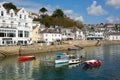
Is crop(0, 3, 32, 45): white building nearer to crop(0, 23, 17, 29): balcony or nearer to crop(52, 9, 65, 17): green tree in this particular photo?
crop(0, 23, 17, 29): balcony

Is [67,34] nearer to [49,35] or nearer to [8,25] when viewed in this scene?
[49,35]

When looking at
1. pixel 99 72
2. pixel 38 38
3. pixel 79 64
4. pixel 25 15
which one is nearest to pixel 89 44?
pixel 38 38

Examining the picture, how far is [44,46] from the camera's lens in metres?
87.9

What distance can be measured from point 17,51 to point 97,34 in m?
115

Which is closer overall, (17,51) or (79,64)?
(79,64)

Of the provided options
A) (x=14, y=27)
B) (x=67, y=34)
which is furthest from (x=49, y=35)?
(x=14, y=27)

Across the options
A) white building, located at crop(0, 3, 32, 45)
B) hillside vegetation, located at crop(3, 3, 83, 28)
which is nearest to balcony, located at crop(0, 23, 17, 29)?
white building, located at crop(0, 3, 32, 45)

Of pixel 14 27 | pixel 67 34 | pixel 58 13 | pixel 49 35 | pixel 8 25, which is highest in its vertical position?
pixel 58 13

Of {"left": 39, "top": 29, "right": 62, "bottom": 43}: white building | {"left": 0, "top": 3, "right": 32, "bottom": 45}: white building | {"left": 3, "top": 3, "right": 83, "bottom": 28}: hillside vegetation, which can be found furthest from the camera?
{"left": 3, "top": 3, "right": 83, "bottom": 28}: hillside vegetation

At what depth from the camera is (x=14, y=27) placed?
82.6m

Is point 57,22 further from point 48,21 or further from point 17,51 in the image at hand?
point 17,51

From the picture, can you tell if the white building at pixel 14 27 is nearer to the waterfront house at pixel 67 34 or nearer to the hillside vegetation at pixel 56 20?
the waterfront house at pixel 67 34

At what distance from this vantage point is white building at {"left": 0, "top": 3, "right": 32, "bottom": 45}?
79062 mm

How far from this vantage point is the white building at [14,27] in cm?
7906
